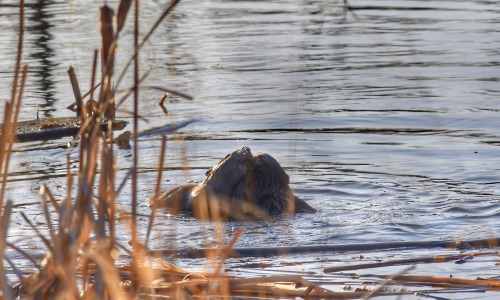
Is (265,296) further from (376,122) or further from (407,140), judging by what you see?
(376,122)

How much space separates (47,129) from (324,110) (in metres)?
2.65

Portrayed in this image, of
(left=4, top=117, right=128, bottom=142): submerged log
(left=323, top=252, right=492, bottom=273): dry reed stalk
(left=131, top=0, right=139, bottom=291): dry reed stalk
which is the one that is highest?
(left=131, top=0, right=139, bottom=291): dry reed stalk

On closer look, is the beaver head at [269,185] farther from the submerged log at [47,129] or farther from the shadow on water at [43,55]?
the shadow on water at [43,55]

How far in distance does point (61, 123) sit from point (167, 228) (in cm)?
356

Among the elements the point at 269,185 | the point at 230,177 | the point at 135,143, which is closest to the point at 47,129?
the point at 230,177

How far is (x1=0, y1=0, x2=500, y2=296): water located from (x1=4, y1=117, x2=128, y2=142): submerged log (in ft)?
0.41

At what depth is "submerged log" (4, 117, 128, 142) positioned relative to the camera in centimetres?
924

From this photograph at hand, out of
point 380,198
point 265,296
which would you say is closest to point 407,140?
point 380,198

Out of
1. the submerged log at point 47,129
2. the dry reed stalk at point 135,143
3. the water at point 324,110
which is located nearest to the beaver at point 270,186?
the water at point 324,110

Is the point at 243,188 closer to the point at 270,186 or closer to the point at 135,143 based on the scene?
the point at 270,186

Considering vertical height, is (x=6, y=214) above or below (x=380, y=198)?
above

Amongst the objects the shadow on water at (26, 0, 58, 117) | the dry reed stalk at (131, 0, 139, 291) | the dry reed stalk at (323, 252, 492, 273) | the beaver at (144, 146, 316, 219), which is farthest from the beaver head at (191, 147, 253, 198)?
the dry reed stalk at (131, 0, 139, 291)

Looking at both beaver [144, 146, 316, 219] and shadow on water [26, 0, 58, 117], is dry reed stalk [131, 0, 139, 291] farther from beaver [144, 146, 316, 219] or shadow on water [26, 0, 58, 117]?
shadow on water [26, 0, 58, 117]

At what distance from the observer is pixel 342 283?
4598 millimetres
